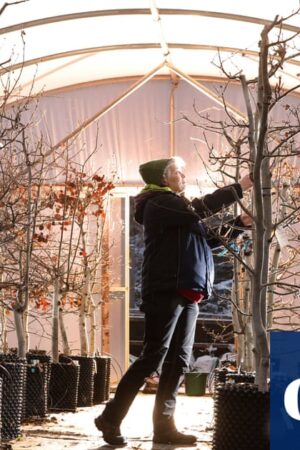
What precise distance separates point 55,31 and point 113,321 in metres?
3.19

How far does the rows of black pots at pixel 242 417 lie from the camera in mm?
3113

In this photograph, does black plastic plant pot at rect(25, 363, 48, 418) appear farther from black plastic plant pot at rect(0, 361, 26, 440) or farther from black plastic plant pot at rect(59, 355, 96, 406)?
black plastic plant pot at rect(59, 355, 96, 406)

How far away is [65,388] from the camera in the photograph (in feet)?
18.6

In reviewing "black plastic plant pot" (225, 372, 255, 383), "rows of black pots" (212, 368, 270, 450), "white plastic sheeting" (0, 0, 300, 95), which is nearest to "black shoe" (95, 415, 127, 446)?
"black plastic plant pot" (225, 372, 255, 383)

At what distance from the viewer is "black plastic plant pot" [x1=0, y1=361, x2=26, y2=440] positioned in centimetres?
400

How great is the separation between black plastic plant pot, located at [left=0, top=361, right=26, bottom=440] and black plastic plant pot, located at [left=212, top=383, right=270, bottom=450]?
1.26 meters

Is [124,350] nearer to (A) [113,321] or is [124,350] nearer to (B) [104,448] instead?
(A) [113,321]

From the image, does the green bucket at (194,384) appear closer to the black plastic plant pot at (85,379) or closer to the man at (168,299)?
the black plastic plant pot at (85,379)

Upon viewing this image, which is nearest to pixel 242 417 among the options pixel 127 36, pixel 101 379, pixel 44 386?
pixel 44 386

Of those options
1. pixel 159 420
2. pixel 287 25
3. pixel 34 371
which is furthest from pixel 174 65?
pixel 159 420

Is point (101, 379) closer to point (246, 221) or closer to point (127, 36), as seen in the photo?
point (127, 36)

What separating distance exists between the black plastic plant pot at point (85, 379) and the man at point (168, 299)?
2.32 meters

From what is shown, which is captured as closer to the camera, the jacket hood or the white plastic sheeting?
the jacket hood

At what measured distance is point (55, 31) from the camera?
7141 mm
